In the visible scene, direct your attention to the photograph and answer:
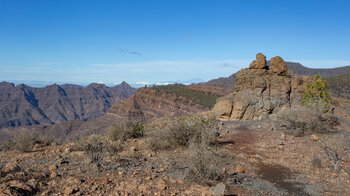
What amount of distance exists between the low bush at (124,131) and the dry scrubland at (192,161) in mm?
45

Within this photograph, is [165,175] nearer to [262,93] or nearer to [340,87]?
[262,93]

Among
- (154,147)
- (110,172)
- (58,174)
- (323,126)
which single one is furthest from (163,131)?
(323,126)

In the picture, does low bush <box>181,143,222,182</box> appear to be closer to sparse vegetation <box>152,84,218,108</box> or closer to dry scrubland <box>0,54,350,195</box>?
dry scrubland <box>0,54,350,195</box>

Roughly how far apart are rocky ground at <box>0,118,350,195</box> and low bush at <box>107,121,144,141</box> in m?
2.22

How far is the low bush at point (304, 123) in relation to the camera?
36.5ft

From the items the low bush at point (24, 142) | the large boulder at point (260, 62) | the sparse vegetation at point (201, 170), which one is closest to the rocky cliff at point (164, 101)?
the large boulder at point (260, 62)

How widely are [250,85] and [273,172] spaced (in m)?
12.7

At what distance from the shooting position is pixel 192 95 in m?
71.7

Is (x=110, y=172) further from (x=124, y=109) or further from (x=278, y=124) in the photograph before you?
(x=124, y=109)

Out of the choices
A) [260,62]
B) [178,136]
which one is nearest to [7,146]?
[178,136]

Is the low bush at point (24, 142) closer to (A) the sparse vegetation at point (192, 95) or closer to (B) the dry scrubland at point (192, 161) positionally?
(B) the dry scrubland at point (192, 161)

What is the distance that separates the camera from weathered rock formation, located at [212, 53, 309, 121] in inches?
677

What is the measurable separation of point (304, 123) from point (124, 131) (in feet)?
27.9

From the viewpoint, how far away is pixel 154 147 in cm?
812
